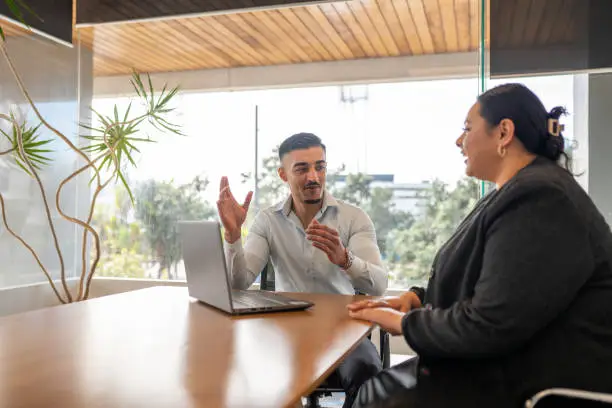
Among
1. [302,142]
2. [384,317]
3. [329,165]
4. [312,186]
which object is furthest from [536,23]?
[384,317]

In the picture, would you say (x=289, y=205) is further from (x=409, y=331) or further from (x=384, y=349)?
(x=409, y=331)

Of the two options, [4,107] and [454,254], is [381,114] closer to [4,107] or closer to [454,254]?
[4,107]

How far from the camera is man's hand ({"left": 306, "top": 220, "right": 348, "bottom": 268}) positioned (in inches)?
84.0

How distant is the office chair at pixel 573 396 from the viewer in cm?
113

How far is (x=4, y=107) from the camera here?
466 cm

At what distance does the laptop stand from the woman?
21.5 inches

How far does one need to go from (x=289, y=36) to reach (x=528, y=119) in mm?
3956

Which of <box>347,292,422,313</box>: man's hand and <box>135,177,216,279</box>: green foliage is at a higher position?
<box>135,177,216,279</box>: green foliage

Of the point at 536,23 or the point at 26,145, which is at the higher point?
the point at 536,23

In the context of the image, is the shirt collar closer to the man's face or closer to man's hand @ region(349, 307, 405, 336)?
the man's face

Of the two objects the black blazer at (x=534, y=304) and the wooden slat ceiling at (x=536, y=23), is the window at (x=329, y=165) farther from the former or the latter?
the black blazer at (x=534, y=304)

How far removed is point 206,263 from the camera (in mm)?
A: 1905

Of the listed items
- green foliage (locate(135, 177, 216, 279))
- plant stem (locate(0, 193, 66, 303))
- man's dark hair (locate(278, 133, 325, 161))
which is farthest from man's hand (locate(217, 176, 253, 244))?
green foliage (locate(135, 177, 216, 279))

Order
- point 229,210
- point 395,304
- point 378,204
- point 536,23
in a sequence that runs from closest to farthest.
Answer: point 395,304, point 229,210, point 536,23, point 378,204
